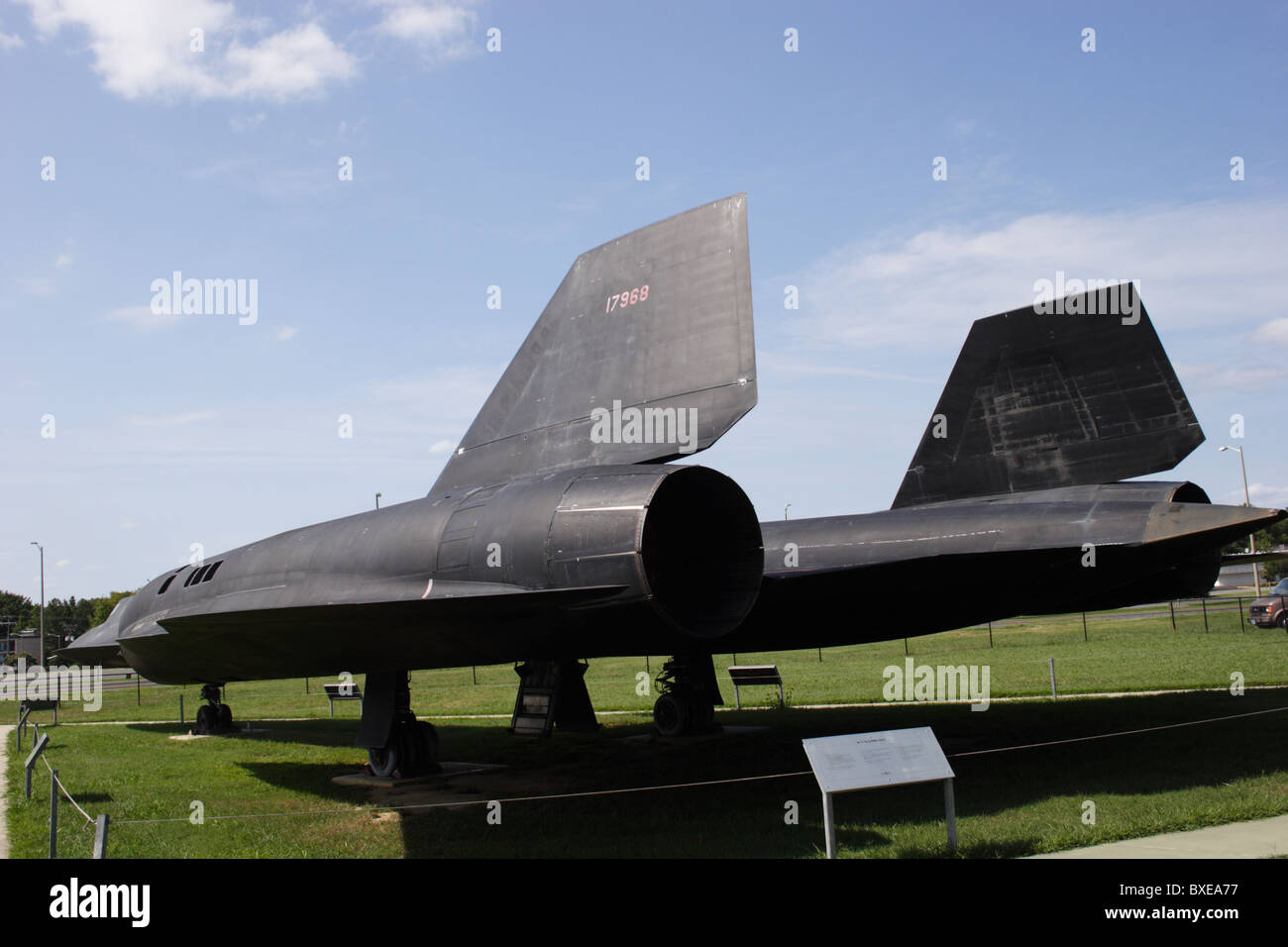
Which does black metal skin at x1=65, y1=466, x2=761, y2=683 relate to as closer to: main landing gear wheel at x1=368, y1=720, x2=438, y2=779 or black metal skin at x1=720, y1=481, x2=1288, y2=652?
main landing gear wheel at x1=368, y1=720, x2=438, y2=779

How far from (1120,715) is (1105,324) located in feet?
19.9

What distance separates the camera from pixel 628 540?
7352 mm

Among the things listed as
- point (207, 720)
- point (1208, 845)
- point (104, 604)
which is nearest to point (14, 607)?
point (104, 604)

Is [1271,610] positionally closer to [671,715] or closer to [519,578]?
[671,715]

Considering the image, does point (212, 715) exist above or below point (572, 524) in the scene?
below

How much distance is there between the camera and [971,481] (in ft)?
39.7

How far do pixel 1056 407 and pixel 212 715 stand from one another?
16.6 meters

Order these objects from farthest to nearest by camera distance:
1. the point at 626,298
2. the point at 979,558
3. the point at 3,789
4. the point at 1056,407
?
the point at 3,789
the point at 1056,407
the point at 979,558
the point at 626,298

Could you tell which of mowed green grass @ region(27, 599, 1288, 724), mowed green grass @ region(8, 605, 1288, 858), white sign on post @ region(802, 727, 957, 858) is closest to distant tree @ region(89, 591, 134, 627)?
mowed green grass @ region(27, 599, 1288, 724)

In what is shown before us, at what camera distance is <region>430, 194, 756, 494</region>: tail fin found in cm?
875

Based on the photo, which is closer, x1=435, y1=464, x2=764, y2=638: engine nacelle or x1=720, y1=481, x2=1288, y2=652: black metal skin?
x1=435, y1=464, x2=764, y2=638: engine nacelle

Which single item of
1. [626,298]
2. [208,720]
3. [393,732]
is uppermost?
[626,298]

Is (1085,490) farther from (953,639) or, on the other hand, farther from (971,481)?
(953,639)

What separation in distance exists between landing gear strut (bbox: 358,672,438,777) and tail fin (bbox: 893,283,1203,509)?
661 cm
